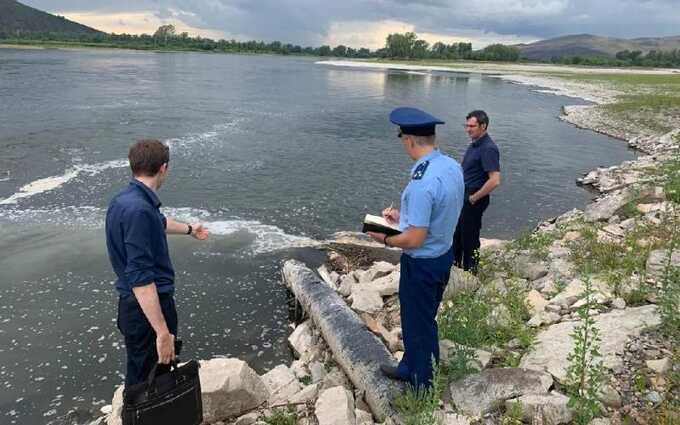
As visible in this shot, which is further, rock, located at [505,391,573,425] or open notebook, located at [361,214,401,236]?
open notebook, located at [361,214,401,236]

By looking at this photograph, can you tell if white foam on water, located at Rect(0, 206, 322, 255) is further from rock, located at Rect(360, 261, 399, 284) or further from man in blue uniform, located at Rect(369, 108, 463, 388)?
man in blue uniform, located at Rect(369, 108, 463, 388)

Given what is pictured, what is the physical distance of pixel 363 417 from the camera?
509 cm

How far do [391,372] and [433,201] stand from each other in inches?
80.4

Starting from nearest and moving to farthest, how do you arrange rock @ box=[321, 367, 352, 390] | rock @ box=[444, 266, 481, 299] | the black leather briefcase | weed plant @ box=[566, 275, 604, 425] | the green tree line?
the black leather briefcase, weed plant @ box=[566, 275, 604, 425], rock @ box=[321, 367, 352, 390], rock @ box=[444, 266, 481, 299], the green tree line

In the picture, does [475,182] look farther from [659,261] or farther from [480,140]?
[659,261]

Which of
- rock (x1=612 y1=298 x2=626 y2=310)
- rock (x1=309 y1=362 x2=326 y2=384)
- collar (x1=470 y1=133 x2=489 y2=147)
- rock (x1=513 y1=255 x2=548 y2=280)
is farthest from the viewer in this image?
rock (x1=513 y1=255 x2=548 y2=280)

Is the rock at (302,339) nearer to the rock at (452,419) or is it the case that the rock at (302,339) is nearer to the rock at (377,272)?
the rock at (377,272)

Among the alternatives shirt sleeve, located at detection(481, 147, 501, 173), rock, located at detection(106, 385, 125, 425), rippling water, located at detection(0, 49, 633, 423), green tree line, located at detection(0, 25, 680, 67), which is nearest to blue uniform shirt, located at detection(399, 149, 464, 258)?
shirt sleeve, located at detection(481, 147, 501, 173)

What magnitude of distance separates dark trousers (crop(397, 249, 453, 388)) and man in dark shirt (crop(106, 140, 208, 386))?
2.12 metres

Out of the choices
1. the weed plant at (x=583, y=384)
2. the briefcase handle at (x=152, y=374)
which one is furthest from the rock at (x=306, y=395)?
the weed plant at (x=583, y=384)

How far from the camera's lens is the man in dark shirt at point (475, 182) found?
24.5ft

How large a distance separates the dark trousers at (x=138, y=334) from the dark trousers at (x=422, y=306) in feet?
7.07

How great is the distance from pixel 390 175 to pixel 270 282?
9.80 metres

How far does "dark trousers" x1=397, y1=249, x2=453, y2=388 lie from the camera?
4590 millimetres
